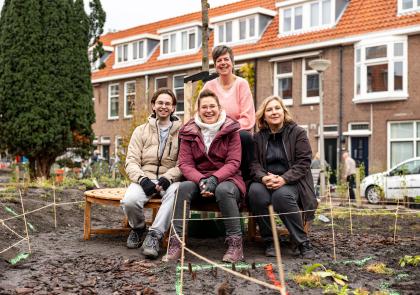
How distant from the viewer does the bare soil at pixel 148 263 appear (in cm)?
379

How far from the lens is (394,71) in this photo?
59.8 ft

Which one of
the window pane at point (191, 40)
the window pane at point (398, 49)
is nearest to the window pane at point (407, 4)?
the window pane at point (398, 49)

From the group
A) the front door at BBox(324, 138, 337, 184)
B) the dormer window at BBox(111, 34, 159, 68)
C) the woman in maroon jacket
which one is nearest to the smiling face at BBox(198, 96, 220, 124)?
the woman in maroon jacket

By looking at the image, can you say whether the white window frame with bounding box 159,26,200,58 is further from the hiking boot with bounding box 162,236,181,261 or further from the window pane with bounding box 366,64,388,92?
the hiking boot with bounding box 162,236,181,261

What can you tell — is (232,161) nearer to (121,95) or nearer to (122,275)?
(122,275)

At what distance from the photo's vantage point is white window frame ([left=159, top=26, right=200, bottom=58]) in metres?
25.9

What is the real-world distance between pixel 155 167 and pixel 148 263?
1170mm

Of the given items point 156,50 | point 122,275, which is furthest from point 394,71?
point 122,275

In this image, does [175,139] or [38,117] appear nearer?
[175,139]

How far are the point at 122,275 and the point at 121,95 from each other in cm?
2557

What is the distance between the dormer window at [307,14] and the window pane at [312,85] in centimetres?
→ 201

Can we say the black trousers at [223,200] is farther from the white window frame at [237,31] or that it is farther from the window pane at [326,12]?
the white window frame at [237,31]

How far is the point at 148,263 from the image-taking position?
14.6 ft

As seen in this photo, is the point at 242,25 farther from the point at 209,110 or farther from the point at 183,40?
the point at 209,110
